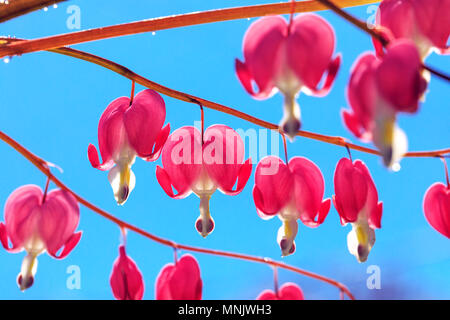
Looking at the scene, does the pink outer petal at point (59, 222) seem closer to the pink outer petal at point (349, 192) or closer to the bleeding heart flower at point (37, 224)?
the bleeding heart flower at point (37, 224)

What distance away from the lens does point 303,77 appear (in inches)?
23.3

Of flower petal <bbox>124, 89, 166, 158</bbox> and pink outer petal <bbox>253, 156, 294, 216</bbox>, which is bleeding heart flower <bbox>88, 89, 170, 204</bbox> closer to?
flower petal <bbox>124, 89, 166, 158</bbox>

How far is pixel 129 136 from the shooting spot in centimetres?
83

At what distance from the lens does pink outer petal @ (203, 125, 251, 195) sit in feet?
2.75

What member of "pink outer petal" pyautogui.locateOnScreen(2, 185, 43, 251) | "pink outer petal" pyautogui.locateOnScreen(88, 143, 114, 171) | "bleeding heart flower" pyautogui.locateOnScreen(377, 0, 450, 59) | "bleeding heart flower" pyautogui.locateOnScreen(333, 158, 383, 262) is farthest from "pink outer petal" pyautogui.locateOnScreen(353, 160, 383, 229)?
"pink outer petal" pyautogui.locateOnScreen(2, 185, 43, 251)

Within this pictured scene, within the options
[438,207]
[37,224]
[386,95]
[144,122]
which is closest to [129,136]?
[144,122]

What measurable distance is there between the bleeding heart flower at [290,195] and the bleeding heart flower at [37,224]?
1.18ft

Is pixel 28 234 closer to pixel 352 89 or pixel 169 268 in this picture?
pixel 169 268

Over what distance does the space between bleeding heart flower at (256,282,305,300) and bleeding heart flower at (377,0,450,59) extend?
0.55 metres

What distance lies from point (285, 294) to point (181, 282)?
0.88 ft

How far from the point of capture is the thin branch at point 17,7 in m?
0.82

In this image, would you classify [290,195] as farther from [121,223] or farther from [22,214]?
[22,214]
